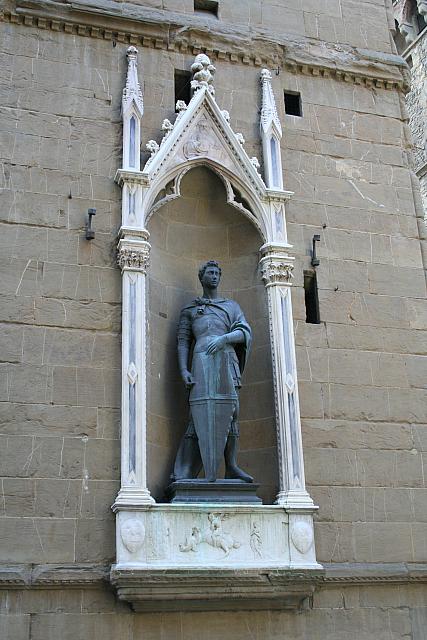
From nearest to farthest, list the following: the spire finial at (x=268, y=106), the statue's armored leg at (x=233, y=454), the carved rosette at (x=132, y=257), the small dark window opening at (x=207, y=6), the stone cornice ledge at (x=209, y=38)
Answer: the statue's armored leg at (x=233, y=454)
the carved rosette at (x=132, y=257)
the stone cornice ledge at (x=209, y=38)
the spire finial at (x=268, y=106)
the small dark window opening at (x=207, y=6)

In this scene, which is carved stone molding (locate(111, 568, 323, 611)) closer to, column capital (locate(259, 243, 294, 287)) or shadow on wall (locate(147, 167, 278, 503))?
shadow on wall (locate(147, 167, 278, 503))

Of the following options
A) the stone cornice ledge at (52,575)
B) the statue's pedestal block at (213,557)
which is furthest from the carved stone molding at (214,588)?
the stone cornice ledge at (52,575)

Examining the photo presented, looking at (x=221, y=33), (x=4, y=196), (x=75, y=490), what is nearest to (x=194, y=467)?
(x=75, y=490)

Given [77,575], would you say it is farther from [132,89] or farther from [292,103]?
[292,103]

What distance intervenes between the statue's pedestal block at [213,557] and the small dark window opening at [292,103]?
16.5ft

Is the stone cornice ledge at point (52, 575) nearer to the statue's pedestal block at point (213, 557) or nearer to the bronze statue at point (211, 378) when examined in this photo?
the statue's pedestal block at point (213, 557)

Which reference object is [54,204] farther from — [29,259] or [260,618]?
[260,618]

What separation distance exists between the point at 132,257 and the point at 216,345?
1261 millimetres

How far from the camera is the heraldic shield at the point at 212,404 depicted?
8789 mm

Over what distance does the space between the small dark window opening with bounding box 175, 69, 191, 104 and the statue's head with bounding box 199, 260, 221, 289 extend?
2247 millimetres

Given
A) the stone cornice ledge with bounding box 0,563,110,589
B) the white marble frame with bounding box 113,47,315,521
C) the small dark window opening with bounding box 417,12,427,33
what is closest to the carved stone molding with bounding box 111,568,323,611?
the stone cornice ledge with bounding box 0,563,110,589

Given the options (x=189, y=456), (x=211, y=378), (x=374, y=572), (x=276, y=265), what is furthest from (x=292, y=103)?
(x=374, y=572)

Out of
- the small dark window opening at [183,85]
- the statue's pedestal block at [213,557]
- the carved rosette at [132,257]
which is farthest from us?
the small dark window opening at [183,85]

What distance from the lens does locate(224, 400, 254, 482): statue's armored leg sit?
29.3ft
